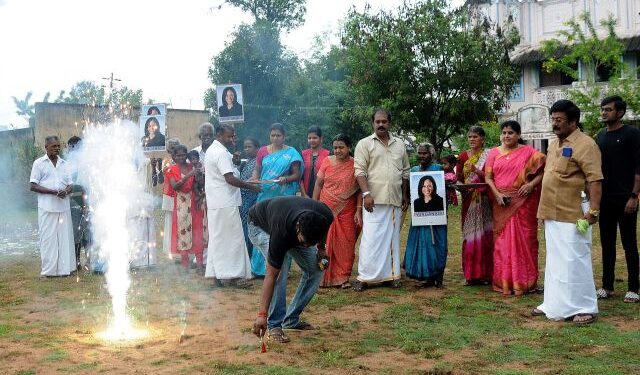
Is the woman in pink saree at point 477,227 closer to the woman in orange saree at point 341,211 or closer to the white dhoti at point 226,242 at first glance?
the woman in orange saree at point 341,211

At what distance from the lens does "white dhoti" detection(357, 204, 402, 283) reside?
8016mm

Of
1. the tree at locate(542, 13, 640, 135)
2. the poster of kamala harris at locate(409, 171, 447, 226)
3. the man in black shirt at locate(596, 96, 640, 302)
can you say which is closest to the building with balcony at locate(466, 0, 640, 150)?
the tree at locate(542, 13, 640, 135)

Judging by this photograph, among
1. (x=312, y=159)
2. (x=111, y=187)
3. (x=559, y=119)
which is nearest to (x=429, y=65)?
(x=312, y=159)

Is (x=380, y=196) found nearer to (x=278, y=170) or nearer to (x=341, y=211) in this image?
(x=341, y=211)

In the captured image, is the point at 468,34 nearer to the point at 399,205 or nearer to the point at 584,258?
the point at 399,205

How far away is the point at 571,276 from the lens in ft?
20.2

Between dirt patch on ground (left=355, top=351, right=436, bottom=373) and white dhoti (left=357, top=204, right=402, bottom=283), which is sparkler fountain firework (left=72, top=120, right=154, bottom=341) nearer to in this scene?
white dhoti (left=357, top=204, right=402, bottom=283)

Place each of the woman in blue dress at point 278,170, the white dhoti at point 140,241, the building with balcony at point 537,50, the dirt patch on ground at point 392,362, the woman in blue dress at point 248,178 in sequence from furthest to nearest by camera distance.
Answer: the building with balcony at point 537,50 → the white dhoti at point 140,241 → the woman in blue dress at point 248,178 → the woman in blue dress at point 278,170 → the dirt patch on ground at point 392,362

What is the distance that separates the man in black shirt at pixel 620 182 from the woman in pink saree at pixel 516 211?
0.67 meters

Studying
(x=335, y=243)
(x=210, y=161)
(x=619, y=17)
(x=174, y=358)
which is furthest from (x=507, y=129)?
(x=619, y=17)

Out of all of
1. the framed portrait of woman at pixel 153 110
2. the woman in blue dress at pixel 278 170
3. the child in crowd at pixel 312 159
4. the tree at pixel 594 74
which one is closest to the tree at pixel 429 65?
the tree at pixel 594 74

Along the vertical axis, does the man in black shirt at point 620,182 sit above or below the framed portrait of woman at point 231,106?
below

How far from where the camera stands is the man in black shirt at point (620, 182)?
22.2 feet

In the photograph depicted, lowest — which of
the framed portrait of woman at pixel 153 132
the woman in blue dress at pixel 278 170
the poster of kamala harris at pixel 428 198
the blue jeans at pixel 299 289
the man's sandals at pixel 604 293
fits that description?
the man's sandals at pixel 604 293
